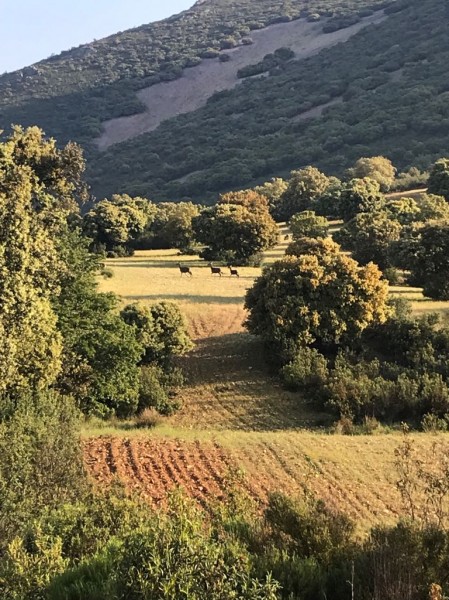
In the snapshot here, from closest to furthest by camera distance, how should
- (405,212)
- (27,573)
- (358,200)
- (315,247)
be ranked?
(27,573), (315,247), (405,212), (358,200)

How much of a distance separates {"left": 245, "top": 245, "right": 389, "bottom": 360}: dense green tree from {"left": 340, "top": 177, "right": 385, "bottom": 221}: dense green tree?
33.4m

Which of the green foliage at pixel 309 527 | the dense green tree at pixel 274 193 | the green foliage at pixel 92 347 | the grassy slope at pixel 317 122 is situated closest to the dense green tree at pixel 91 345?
the green foliage at pixel 92 347

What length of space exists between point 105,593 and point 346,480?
1050 cm

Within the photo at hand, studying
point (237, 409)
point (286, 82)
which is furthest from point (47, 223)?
point (286, 82)

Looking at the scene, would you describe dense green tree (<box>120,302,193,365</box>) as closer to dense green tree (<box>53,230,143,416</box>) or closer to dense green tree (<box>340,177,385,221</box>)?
dense green tree (<box>53,230,143,416</box>)

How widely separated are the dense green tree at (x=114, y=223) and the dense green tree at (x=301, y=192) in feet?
61.3

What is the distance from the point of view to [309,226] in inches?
2153

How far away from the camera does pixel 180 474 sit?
15.8 metres

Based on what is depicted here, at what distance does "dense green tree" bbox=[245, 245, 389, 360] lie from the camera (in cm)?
2714

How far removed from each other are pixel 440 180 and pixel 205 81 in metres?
135

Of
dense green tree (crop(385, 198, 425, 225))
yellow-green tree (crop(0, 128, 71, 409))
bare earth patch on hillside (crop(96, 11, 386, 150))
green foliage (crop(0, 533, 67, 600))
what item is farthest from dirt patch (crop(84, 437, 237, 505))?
bare earth patch on hillside (crop(96, 11, 386, 150))

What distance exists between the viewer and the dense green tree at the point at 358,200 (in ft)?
198

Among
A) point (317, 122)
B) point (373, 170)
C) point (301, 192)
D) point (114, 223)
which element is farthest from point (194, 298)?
point (317, 122)

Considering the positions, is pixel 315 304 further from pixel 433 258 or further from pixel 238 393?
pixel 433 258
